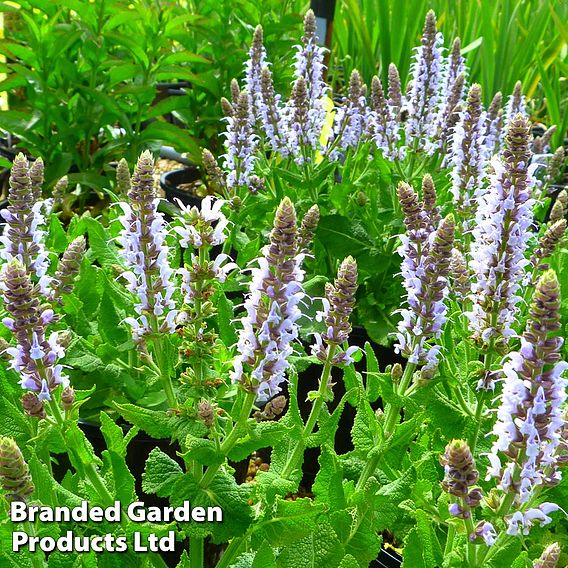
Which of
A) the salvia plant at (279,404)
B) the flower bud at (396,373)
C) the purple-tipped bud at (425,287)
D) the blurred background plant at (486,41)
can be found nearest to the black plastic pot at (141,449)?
the salvia plant at (279,404)

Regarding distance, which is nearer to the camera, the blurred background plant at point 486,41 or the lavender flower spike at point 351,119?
the lavender flower spike at point 351,119

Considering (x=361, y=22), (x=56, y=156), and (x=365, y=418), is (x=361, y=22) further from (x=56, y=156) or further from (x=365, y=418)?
(x=365, y=418)

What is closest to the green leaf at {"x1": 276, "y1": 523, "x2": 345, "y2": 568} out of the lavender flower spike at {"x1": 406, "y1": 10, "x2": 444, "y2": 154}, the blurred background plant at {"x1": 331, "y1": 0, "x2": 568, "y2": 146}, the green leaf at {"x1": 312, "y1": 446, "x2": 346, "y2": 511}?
the green leaf at {"x1": 312, "y1": 446, "x2": 346, "y2": 511}

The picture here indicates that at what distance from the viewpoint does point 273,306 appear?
143cm

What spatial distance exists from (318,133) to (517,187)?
1.71m

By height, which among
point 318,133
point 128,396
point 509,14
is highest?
point 509,14

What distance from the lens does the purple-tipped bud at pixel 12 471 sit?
1202mm

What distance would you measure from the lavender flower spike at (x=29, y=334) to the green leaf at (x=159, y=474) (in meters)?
0.29

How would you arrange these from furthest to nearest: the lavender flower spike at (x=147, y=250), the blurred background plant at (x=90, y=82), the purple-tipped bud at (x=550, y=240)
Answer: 1. the blurred background plant at (x=90, y=82)
2. the purple-tipped bud at (x=550, y=240)
3. the lavender flower spike at (x=147, y=250)

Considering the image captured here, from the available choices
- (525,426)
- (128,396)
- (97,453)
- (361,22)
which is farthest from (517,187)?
(361,22)

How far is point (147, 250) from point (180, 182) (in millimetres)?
3584

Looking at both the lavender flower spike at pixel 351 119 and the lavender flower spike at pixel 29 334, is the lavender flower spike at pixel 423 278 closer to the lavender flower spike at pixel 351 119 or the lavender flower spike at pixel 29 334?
the lavender flower spike at pixel 29 334

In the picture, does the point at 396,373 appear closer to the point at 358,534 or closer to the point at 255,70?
the point at 358,534

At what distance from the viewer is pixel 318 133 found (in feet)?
10.7
